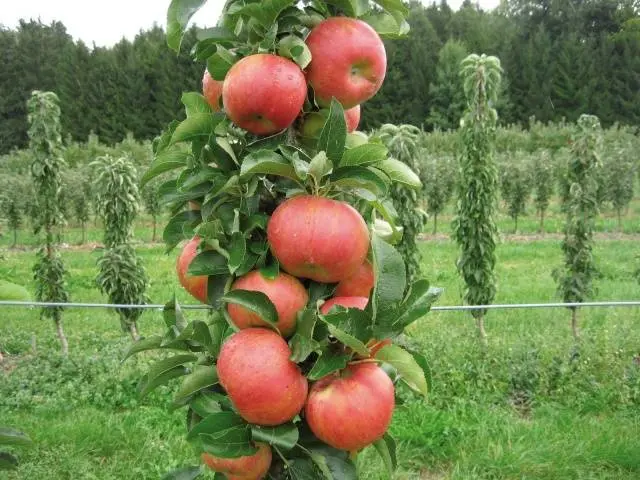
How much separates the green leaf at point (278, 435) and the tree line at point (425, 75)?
3235 cm

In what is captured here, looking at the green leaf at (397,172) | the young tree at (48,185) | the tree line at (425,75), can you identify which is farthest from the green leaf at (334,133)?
the tree line at (425,75)

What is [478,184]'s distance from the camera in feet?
20.5

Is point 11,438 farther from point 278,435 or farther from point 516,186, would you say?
point 516,186

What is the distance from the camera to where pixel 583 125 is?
5.96 meters

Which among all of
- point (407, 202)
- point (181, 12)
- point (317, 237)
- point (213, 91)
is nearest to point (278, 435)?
point (317, 237)

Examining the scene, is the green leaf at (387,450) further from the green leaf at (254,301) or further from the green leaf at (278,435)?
the green leaf at (254,301)

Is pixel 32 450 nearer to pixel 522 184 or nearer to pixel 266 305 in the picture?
pixel 266 305

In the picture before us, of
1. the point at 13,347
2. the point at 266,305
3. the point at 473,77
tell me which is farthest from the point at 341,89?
the point at 13,347

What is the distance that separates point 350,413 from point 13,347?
6346 mm

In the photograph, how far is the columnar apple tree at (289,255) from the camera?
3.51 feet

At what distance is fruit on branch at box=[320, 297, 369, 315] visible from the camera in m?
1.12

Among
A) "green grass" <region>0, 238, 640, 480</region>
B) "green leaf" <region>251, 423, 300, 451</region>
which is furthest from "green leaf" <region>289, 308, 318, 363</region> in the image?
"green grass" <region>0, 238, 640, 480</region>

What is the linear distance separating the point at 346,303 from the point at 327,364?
0.40 ft

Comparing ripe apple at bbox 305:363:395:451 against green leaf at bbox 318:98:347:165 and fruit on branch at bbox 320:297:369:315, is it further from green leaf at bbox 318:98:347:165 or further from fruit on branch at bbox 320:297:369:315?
green leaf at bbox 318:98:347:165
